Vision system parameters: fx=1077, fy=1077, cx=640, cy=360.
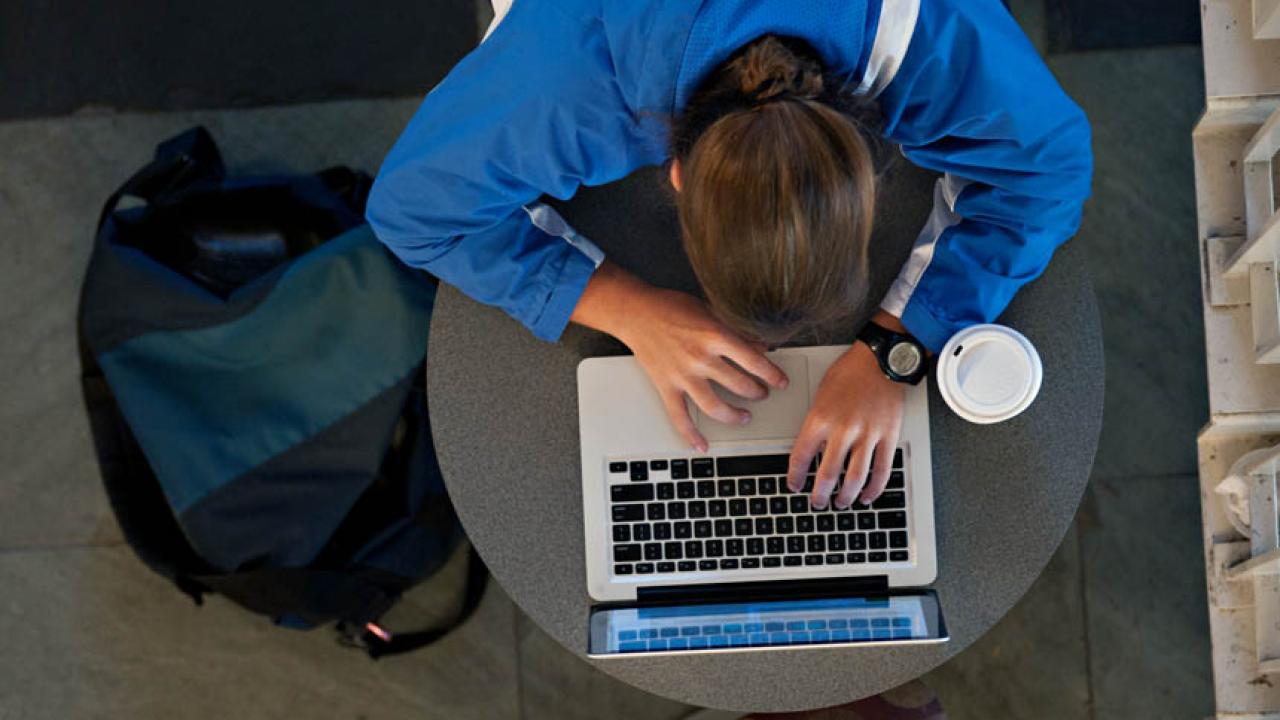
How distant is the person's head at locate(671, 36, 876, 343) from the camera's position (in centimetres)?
79

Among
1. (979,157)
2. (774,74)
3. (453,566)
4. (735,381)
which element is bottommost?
(453,566)

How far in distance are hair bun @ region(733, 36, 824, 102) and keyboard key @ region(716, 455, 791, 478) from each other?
1.43ft

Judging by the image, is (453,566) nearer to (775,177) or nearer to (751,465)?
Answer: (751,465)

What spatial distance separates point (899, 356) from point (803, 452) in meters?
0.14

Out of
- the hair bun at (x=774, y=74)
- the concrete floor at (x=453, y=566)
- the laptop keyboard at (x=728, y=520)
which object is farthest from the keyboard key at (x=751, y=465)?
the concrete floor at (x=453, y=566)

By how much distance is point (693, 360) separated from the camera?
3.57 ft

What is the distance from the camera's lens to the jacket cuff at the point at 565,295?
111 cm

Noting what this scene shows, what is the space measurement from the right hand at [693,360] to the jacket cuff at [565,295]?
60mm

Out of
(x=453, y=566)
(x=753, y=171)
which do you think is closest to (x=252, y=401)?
(x=453, y=566)

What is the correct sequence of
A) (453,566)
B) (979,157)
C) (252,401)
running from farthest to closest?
(453,566)
(252,401)
(979,157)

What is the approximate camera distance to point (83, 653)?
1832 mm

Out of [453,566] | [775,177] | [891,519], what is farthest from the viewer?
[453,566]

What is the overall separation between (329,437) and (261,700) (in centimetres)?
60

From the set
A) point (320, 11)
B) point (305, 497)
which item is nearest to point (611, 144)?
point (305, 497)
